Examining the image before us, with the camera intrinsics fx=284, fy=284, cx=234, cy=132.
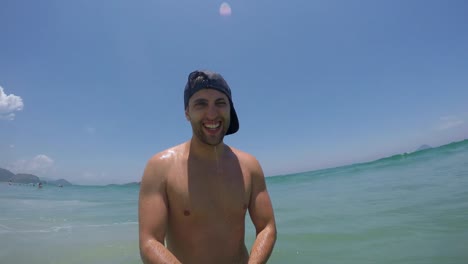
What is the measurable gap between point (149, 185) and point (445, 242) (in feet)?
14.2

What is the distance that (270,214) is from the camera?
228 cm

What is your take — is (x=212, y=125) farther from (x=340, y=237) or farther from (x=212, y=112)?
(x=340, y=237)

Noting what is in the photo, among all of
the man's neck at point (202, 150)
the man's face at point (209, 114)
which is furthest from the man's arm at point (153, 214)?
the man's face at point (209, 114)

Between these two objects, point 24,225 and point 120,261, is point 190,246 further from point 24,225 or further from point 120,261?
point 24,225

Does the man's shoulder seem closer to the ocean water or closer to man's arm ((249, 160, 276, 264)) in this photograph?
man's arm ((249, 160, 276, 264))

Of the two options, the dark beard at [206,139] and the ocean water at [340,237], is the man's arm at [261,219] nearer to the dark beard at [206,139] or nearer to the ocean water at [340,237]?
the dark beard at [206,139]

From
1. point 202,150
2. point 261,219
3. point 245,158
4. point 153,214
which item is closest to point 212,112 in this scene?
point 202,150

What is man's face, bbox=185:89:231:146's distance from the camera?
2.09 metres

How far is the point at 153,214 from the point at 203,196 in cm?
39

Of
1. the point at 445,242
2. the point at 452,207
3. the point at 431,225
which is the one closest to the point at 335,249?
the point at 445,242

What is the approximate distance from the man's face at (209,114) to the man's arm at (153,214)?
39 cm

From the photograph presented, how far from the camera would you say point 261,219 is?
225 cm

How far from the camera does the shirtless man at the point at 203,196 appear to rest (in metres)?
2.06

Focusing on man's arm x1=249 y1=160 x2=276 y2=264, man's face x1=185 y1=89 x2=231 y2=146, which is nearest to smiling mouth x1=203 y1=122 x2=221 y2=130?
man's face x1=185 y1=89 x2=231 y2=146
